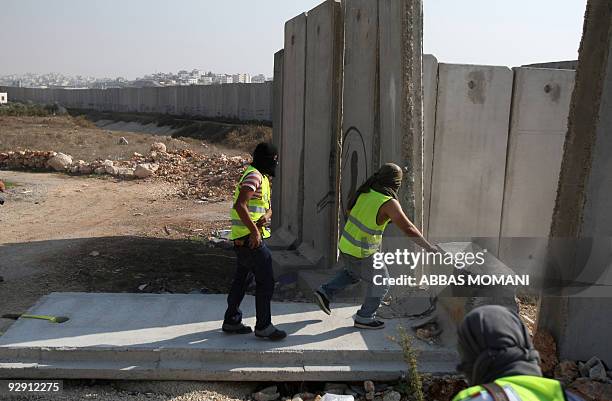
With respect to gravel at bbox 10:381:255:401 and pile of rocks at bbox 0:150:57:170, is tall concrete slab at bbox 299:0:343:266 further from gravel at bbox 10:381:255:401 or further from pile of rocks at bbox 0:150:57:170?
pile of rocks at bbox 0:150:57:170

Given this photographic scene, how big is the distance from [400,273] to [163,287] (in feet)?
8.34

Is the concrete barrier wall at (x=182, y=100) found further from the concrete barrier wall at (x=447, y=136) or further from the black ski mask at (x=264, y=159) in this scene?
the black ski mask at (x=264, y=159)

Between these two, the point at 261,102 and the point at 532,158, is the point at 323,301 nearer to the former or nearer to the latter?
the point at 532,158

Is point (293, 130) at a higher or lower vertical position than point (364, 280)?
higher

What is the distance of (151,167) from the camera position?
1570 cm

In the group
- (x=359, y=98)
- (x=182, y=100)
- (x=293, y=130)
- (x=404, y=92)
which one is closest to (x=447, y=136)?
(x=359, y=98)

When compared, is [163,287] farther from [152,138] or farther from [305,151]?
[152,138]

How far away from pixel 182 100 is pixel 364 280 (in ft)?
132

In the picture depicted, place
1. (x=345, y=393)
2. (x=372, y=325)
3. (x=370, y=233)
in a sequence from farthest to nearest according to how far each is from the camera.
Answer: (x=372, y=325) < (x=370, y=233) < (x=345, y=393)

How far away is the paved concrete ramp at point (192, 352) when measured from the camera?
409 cm

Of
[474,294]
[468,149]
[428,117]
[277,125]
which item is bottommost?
[474,294]

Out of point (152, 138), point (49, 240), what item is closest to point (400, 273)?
point (49, 240)

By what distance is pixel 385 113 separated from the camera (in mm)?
5566

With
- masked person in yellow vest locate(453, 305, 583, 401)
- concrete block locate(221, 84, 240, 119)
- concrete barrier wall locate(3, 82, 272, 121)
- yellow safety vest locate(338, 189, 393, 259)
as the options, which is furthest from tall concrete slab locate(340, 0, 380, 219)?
concrete block locate(221, 84, 240, 119)
